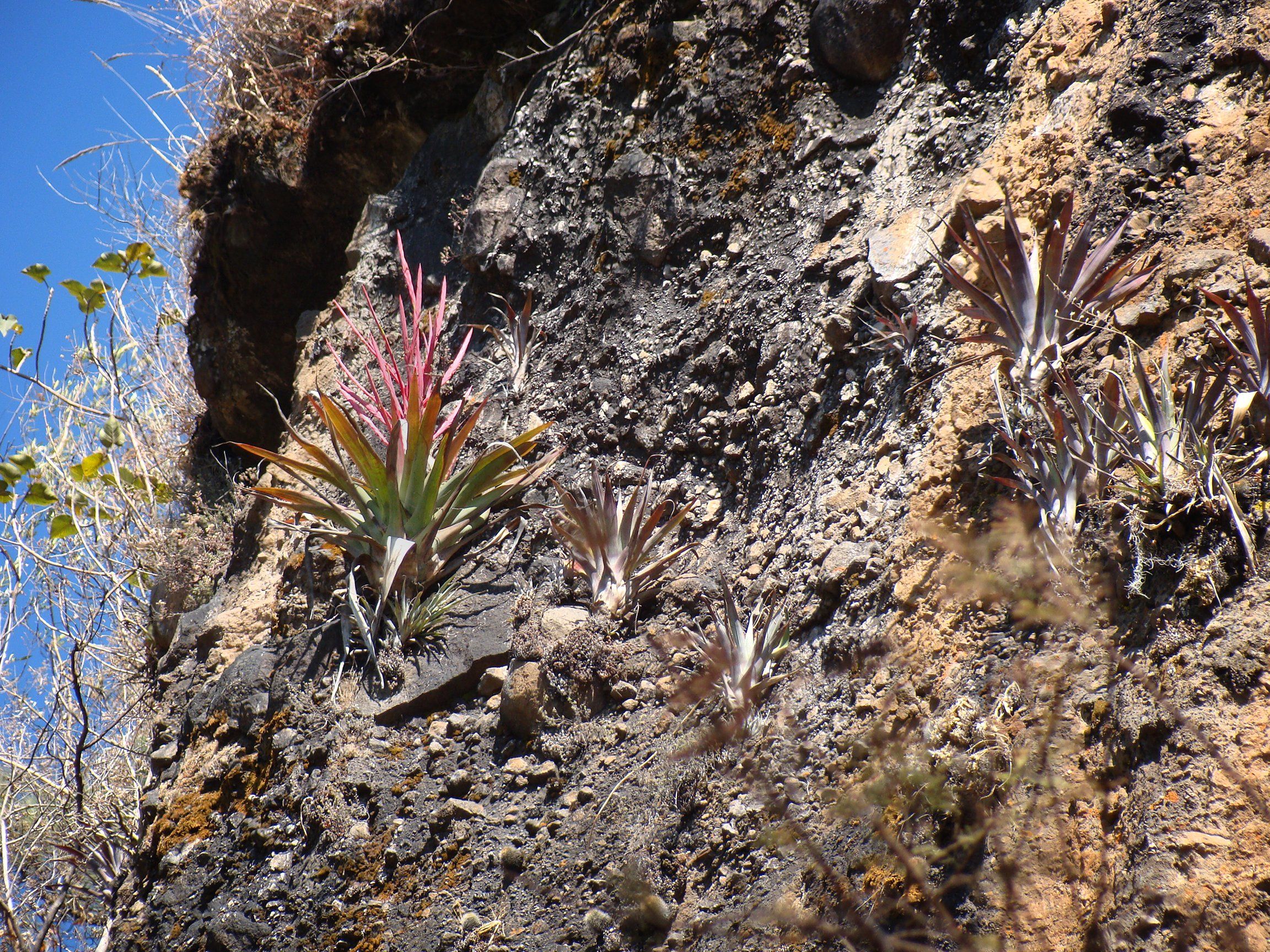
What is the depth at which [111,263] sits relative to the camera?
15.1 ft

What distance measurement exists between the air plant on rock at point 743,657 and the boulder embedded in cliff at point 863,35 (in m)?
2.33

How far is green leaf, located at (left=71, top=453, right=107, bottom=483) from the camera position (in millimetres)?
4195

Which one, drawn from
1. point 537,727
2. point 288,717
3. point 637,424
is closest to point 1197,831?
point 537,727

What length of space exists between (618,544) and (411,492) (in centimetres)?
95

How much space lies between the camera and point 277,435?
6.03 metres

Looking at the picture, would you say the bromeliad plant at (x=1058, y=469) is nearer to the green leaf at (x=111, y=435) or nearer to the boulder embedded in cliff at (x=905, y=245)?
the boulder embedded in cliff at (x=905, y=245)

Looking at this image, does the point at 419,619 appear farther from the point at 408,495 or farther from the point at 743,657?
the point at 743,657

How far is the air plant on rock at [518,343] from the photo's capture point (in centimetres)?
414

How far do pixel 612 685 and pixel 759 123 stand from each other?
259 centimetres

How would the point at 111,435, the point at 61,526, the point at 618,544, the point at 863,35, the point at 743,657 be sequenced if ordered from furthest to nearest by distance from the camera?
the point at 111,435 < the point at 61,526 < the point at 863,35 < the point at 618,544 < the point at 743,657

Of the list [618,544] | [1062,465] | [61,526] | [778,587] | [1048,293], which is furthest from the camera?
[61,526]

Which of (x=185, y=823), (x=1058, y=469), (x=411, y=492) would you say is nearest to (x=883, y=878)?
(x=1058, y=469)

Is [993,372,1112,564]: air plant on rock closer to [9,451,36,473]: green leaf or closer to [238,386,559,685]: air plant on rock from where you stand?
[238,386,559,685]: air plant on rock

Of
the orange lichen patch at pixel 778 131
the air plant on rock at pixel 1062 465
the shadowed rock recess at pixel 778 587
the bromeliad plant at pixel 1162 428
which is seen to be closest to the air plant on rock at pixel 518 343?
the shadowed rock recess at pixel 778 587
